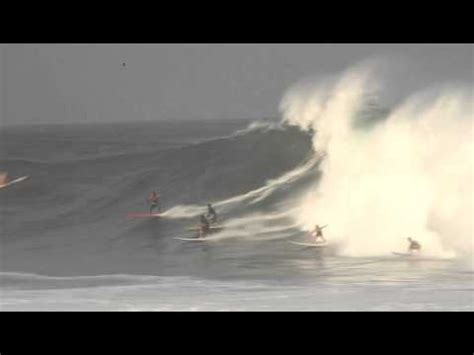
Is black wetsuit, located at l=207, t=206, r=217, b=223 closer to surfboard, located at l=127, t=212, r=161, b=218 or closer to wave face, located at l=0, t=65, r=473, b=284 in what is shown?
wave face, located at l=0, t=65, r=473, b=284

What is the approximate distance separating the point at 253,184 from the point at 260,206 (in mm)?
229

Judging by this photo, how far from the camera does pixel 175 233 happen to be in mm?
6770

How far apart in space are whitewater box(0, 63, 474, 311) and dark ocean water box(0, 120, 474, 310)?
0.6 inches

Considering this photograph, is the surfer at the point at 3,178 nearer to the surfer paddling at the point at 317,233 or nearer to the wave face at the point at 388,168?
the wave face at the point at 388,168

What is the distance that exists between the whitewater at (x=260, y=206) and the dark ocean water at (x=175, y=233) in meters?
0.01

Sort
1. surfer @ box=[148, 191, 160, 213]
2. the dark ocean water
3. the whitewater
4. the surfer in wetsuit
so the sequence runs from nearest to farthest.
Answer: the dark ocean water
the whitewater
the surfer in wetsuit
surfer @ box=[148, 191, 160, 213]

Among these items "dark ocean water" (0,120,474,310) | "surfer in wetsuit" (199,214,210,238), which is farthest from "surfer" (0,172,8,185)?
"surfer in wetsuit" (199,214,210,238)

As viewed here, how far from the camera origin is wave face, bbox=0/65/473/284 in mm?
6465

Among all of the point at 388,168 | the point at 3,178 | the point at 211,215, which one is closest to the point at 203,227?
the point at 211,215

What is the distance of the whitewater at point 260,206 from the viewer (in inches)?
234

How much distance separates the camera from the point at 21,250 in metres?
6.66

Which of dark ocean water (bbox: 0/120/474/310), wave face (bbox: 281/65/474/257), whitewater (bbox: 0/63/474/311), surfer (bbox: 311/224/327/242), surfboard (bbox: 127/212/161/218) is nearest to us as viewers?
dark ocean water (bbox: 0/120/474/310)

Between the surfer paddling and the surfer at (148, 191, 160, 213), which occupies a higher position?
the surfer at (148, 191, 160, 213)

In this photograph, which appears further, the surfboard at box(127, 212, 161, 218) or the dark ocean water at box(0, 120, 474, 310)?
the surfboard at box(127, 212, 161, 218)
